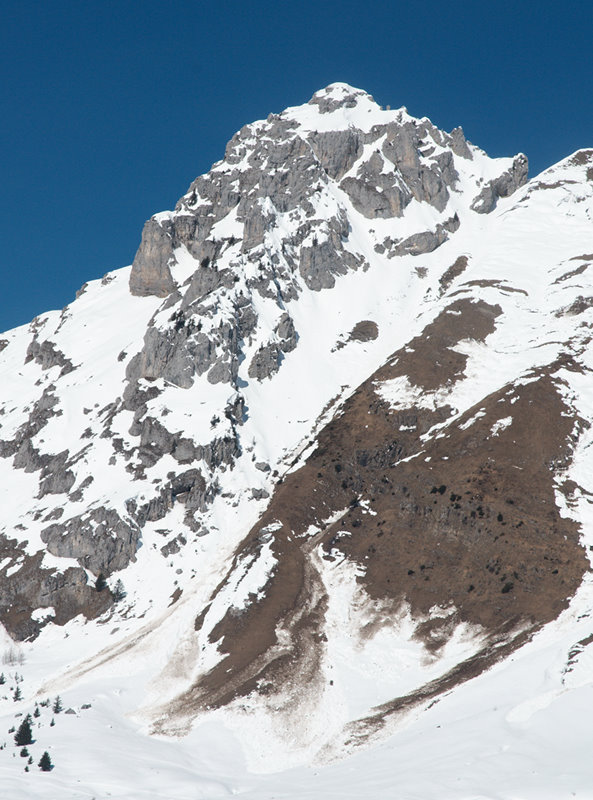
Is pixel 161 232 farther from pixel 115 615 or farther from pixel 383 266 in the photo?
pixel 115 615

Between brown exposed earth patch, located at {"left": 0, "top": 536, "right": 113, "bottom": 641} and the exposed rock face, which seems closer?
brown exposed earth patch, located at {"left": 0, "top": 536, "right": 113, "bottom": 641}

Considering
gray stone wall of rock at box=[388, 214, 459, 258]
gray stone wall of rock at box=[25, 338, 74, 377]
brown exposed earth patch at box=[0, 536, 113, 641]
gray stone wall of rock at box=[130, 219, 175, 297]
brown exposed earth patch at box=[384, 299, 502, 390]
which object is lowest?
brown exposed earth patch at box=[0, 536, 113, 641]

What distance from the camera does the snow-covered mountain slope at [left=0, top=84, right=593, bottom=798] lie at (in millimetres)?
61000

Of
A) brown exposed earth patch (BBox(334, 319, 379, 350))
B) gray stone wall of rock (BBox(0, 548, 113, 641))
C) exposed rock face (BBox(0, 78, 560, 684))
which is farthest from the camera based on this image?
brown exposed earth patch (BBox(334, 319, 379, 350))

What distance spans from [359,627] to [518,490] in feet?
90.2

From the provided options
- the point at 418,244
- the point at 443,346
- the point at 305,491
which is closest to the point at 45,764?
the point at 305,491

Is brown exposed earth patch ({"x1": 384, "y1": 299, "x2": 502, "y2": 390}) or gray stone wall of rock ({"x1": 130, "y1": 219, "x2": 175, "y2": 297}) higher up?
gray stone wall of rock ({"x1": 130, "y1": 219, "x2": 175, "y2": 297})

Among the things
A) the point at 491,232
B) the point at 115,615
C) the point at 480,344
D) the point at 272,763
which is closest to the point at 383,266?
the point at 491,232

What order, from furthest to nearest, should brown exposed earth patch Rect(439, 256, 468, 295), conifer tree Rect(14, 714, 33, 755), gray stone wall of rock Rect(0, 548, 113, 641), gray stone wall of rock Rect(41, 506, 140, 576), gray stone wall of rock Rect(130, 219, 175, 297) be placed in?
1. gray stone wall of rock Rect(130, 219, 175, 297)
2. brown exposed earth patch Rect(439, 256, 468, 295)
3. gray stone wall of rock Rect(41, 506, 140, 576)
4. gray stone wall of rock Rect(0, 548, 113, 641)
5. conifer tree Rect(14, 714, 33, 755)

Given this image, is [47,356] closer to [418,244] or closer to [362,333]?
[362,333]

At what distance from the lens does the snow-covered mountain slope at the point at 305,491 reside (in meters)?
61.0

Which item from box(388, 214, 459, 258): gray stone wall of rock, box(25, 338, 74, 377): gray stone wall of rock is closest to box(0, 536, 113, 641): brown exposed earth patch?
box(25, 338, 74, 377): gray stone wall of rock

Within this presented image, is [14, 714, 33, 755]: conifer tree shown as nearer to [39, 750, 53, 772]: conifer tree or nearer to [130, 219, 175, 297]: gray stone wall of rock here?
[39, 750, 53, 772]: conifer tree

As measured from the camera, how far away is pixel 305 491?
106m
